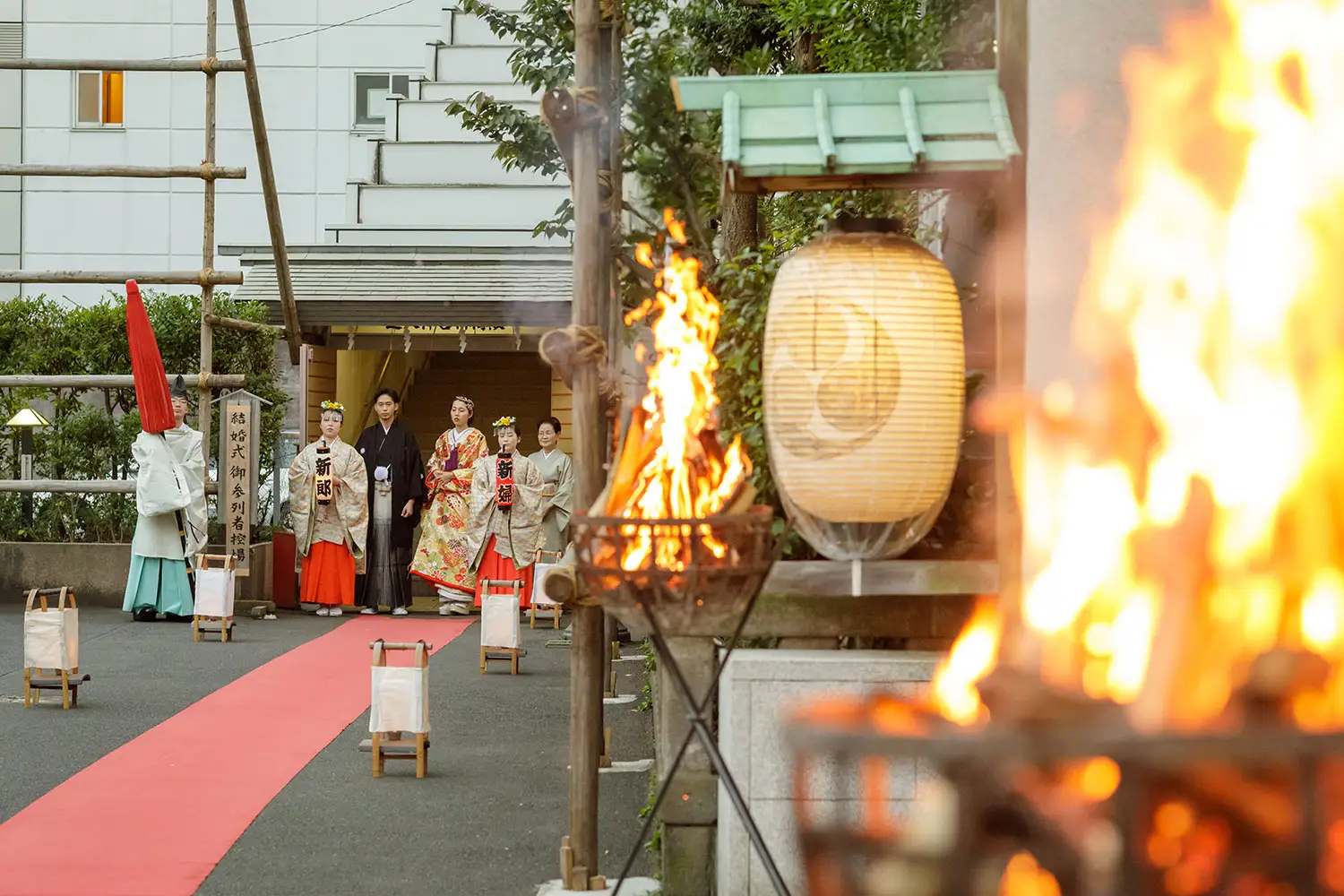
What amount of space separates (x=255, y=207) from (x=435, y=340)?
17.9ft

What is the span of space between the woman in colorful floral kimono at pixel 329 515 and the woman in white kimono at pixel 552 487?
1777 millimetres

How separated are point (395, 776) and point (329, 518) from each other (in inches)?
321

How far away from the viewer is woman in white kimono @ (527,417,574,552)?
1558 centimetres

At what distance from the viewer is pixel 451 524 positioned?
1591 cm

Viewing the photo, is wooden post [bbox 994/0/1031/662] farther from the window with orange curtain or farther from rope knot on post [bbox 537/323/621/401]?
the window with orange curtain

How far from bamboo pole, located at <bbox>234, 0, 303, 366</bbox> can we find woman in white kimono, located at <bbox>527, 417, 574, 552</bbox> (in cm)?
313

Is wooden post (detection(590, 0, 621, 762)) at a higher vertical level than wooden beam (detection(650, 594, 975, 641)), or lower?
higher

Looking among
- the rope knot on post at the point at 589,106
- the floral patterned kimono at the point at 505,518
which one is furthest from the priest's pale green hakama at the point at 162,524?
the rope knot on post at the point at 589,106

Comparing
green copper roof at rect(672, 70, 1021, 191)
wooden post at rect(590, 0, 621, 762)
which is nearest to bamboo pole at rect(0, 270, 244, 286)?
wooden post at rect(590, 0, 621, 762)

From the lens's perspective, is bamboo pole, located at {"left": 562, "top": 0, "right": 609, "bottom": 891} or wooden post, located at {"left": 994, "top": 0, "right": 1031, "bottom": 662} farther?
bamboo pole, located at {"left": 562, "top": 0, "right": 609, "bottom": 891}

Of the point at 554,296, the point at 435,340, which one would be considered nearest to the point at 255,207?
the point at 435,340

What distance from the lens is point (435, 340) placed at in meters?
21.4

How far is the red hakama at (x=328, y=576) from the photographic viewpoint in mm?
15664

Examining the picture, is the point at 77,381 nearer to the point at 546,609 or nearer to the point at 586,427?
the point at 546,609
